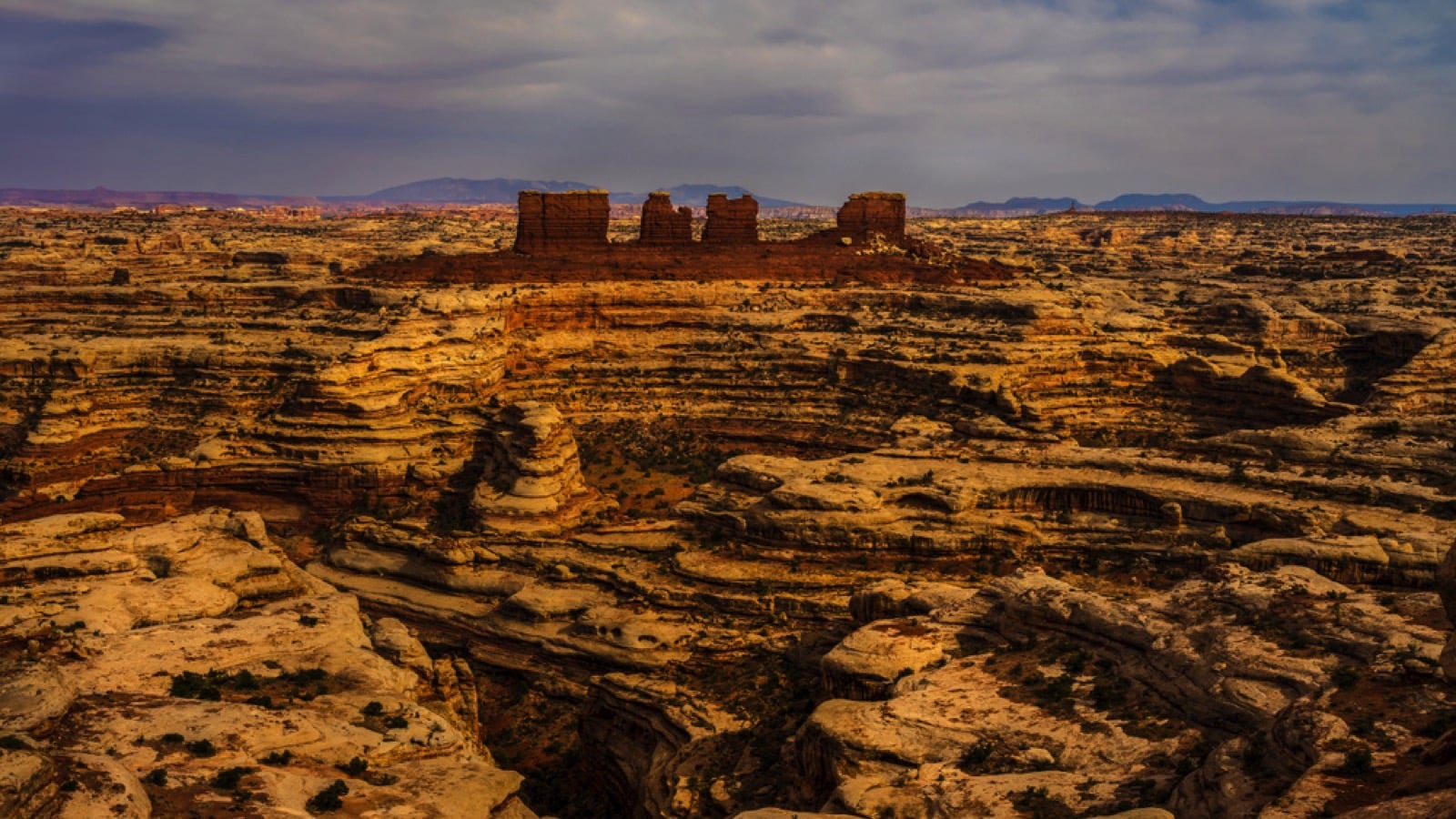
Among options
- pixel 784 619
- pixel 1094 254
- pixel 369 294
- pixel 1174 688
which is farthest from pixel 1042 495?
pixel 1094 254

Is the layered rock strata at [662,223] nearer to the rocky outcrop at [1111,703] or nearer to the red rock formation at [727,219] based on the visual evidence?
the red rock formation at [727,219]

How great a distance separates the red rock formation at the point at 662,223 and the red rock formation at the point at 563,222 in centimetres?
290

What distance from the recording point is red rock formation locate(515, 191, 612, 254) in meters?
66.1

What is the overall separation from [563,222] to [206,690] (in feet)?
140

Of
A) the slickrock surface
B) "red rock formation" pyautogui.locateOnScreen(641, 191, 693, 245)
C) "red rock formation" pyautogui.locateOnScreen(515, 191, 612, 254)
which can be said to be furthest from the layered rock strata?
the slickrock surface

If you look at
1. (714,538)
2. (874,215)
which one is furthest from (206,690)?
(874,215)

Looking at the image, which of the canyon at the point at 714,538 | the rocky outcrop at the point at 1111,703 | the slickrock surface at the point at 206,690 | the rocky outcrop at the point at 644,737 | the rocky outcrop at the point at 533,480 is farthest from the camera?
the rocky outcrop at the point at 533,480

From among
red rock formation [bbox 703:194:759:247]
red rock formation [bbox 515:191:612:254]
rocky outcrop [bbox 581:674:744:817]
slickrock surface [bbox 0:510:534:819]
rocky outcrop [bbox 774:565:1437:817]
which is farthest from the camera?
red rock formation [bbox 703:194:759:247]

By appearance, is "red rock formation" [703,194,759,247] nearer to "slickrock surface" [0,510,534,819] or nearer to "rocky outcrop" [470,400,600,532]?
"rocky outcrop" [470,400,600,532]

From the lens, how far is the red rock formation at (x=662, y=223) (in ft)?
225

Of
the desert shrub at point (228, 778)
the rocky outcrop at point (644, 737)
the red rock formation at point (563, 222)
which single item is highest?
the red rock formation at point (563, 222)

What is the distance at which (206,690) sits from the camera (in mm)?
26688

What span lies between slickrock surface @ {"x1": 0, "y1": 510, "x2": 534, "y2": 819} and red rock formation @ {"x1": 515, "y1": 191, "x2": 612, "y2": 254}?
31382mm

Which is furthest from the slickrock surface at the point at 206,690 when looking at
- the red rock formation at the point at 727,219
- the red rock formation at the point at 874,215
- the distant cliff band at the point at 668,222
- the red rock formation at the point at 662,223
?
the red rock formation at the point at 874,215
